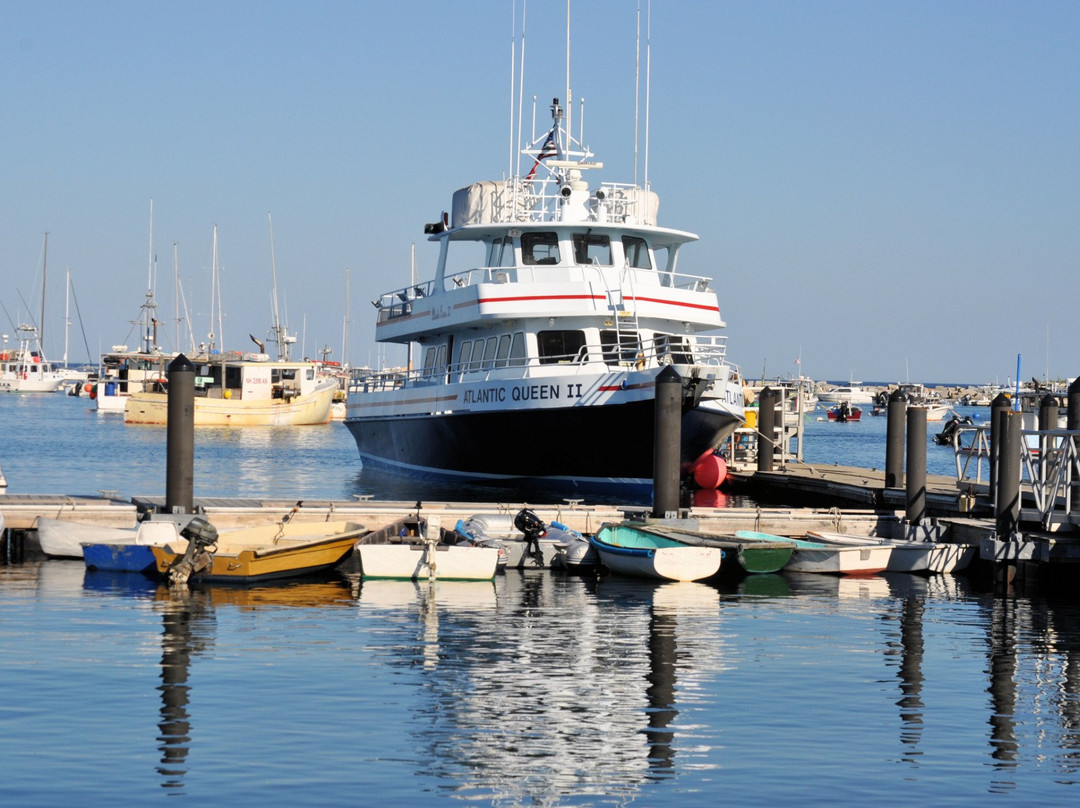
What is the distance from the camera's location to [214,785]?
10.6 metres

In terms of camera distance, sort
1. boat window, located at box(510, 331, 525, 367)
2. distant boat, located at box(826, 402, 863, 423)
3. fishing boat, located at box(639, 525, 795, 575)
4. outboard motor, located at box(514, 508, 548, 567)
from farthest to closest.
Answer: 1. distant boat, located at box(826, 402, 863, 423)
2. boat window, located at box(510, 331, 525, 367)
3. outboard motor, located at box(514, 508, 548, 567)
4. fishing boat, located at box(639, 525, 795, 575)

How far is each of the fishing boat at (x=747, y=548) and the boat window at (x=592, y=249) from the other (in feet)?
43.9

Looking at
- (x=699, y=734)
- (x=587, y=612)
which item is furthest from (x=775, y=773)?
(x=587, y=612)

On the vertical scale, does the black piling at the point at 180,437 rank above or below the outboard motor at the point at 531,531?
above

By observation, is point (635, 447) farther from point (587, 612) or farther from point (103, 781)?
point (103, 781)

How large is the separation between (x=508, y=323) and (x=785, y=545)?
13887 millimetres

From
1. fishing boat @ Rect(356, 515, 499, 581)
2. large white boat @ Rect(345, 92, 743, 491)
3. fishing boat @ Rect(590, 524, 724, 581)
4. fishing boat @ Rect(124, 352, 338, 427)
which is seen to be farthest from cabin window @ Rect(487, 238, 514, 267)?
fishing boat @ Rect(124, 352, 338, 427)

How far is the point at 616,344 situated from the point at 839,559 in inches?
444

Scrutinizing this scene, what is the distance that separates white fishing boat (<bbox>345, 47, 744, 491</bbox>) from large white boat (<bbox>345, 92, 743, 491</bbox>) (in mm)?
41

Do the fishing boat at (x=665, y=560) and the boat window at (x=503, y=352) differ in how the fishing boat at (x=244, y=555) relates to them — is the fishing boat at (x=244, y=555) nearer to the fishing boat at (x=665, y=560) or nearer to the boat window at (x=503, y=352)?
the fishing boat at (x=665, y=560)

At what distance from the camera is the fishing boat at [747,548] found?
2288 cm

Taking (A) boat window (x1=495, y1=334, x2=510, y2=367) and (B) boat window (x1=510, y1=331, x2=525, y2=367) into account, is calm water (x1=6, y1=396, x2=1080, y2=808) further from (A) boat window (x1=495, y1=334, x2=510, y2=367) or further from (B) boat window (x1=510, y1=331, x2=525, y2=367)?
(A) boat window (x1=495, y1=334, x2=510, y2=367)

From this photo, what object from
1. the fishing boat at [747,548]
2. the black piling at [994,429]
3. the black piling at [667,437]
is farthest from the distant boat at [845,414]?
the fishing boat at [747,548]

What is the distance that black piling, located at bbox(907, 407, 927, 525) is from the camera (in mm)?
24906
